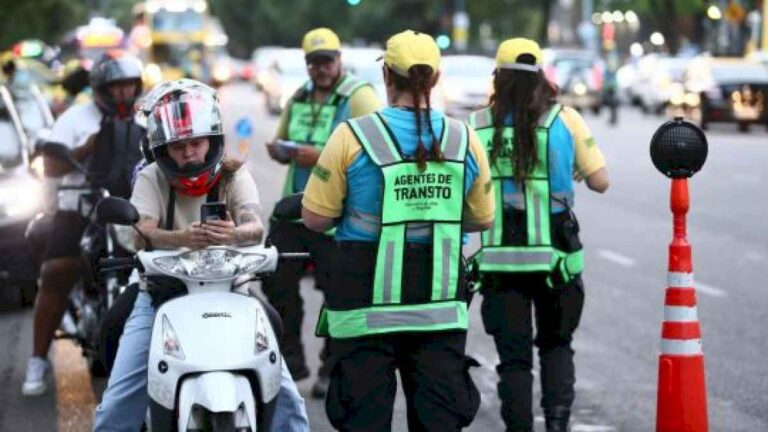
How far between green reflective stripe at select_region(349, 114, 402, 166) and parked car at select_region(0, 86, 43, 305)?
6350mm

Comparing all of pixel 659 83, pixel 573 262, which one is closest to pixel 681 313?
pixel 573 262

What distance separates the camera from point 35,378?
31.8 ft

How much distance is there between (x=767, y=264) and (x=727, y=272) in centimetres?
72

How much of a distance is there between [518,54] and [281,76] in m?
37.8

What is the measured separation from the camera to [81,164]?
948 centimetres

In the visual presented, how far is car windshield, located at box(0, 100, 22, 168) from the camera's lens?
13.4 meters

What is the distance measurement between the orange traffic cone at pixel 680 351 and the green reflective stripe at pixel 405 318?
5.98 ft

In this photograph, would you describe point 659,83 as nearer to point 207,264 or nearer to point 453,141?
point 453,141

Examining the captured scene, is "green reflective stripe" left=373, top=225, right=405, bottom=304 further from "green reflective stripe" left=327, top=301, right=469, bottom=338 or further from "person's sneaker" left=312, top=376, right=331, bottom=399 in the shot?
"person's sneaker" left=312, top=376, right=331, bottom=399

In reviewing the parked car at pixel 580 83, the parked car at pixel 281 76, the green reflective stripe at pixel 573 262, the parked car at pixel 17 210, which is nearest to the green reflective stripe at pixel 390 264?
the green reflective stripe at pixel 573 262

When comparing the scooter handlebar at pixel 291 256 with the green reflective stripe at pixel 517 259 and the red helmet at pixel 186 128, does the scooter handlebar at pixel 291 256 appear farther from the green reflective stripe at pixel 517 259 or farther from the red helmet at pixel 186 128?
the green reflective stripe at pixel 517 259

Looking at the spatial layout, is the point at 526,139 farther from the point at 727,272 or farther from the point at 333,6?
A: the point at 333,6

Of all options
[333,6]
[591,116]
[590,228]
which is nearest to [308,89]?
[590,228]

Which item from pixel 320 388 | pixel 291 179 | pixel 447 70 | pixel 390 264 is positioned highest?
pixel 447 70
